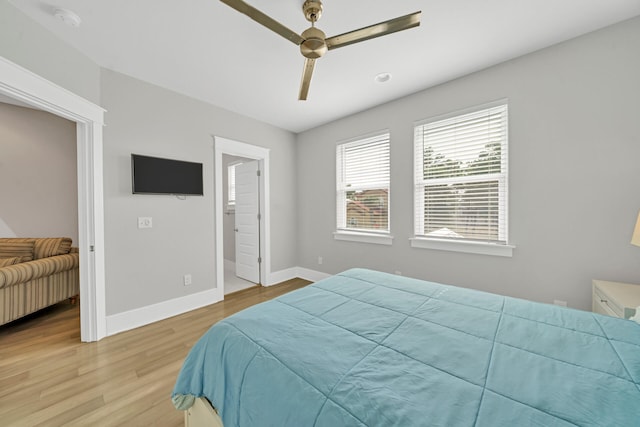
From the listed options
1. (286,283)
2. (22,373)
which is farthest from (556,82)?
(22,373)

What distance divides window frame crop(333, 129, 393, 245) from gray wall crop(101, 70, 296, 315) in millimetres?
1539

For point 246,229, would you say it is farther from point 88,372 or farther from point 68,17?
point 68,17

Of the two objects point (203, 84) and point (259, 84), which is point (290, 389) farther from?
point (203, 84)

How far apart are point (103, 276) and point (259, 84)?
2.58m

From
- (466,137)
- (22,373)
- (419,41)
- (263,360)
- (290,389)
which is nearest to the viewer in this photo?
(290,389)

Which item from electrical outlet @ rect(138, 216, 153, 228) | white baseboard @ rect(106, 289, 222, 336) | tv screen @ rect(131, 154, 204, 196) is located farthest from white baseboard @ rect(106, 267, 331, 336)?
tv screen @ rect(131, 154, 204, 196)

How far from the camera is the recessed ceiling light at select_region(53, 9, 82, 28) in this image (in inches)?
66.7

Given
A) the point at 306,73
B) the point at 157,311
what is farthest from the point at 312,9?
the point at 157,311

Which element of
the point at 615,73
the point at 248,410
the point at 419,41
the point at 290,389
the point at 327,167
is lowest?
the point at 248,410

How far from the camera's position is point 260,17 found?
1338 millimetres

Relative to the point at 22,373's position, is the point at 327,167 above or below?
above

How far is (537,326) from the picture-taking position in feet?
3.82

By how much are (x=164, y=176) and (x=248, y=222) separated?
1.61 meters

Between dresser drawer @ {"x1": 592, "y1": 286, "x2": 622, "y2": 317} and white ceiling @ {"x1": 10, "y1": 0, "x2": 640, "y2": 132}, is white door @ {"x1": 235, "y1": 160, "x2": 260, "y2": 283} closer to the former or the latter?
white ceiling @ {"x1": 10, "y1": 0, "x2": 640, "y2": 132}
